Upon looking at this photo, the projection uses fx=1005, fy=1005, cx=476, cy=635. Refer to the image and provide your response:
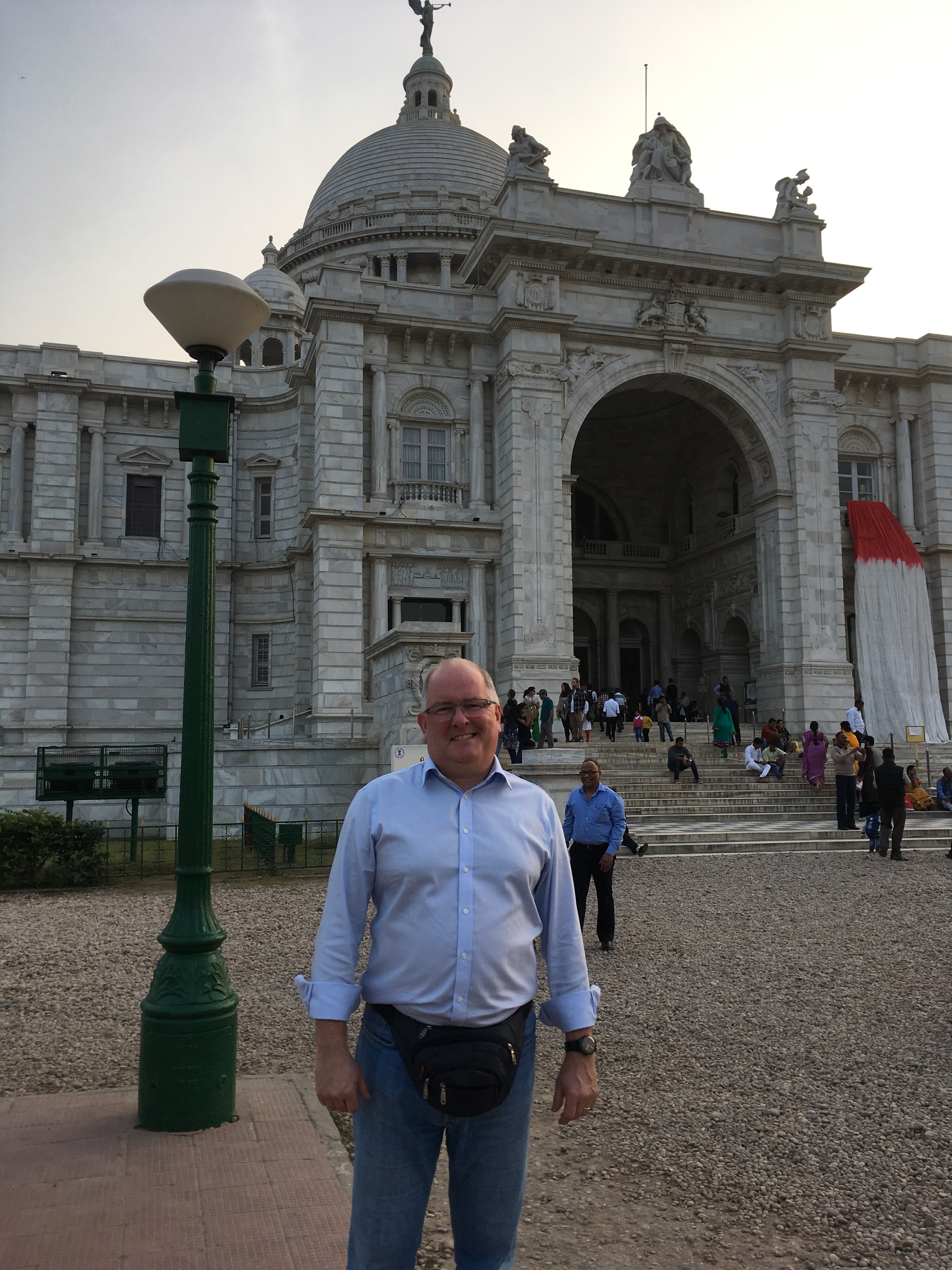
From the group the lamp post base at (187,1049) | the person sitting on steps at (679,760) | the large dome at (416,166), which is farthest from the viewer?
the large dome at (416,166)

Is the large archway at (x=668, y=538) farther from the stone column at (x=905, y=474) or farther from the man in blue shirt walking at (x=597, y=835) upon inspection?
the man in blue shirt walking at (x=597, y=835)

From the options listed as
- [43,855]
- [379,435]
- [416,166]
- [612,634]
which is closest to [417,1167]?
[43,855]

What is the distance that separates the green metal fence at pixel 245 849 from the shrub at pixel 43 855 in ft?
1.21

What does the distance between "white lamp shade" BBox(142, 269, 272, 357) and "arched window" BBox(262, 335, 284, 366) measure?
39138 mm

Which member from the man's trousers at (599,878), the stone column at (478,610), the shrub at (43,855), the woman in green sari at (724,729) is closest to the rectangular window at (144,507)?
the stone column at (478,610)

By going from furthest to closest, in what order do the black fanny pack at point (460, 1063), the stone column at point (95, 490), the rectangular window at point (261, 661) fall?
the rectangular window at point (261, 661) < the stone column at point (95, 490) < the black fanny pack at point (460, 1063)

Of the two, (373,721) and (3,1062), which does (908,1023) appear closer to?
(3,1062)

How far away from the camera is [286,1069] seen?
5.95 m

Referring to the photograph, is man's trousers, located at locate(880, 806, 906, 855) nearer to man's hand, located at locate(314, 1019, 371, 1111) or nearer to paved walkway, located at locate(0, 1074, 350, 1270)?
paved walkway, located at locate(0, 1074, 350, 1270)

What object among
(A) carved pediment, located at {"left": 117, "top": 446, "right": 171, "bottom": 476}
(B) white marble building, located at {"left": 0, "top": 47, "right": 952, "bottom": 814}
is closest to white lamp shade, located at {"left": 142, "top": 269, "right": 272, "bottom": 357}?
(B) white marble building, located at {"left": 0, "top": 47, "right": 952, "bottom": 814}

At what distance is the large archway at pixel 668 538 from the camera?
109ft

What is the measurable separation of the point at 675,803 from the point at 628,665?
17.9 m

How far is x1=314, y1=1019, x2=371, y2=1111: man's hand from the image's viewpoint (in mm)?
2752

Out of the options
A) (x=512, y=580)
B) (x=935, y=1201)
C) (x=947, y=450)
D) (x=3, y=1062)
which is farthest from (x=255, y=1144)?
(x=947, y=450)
